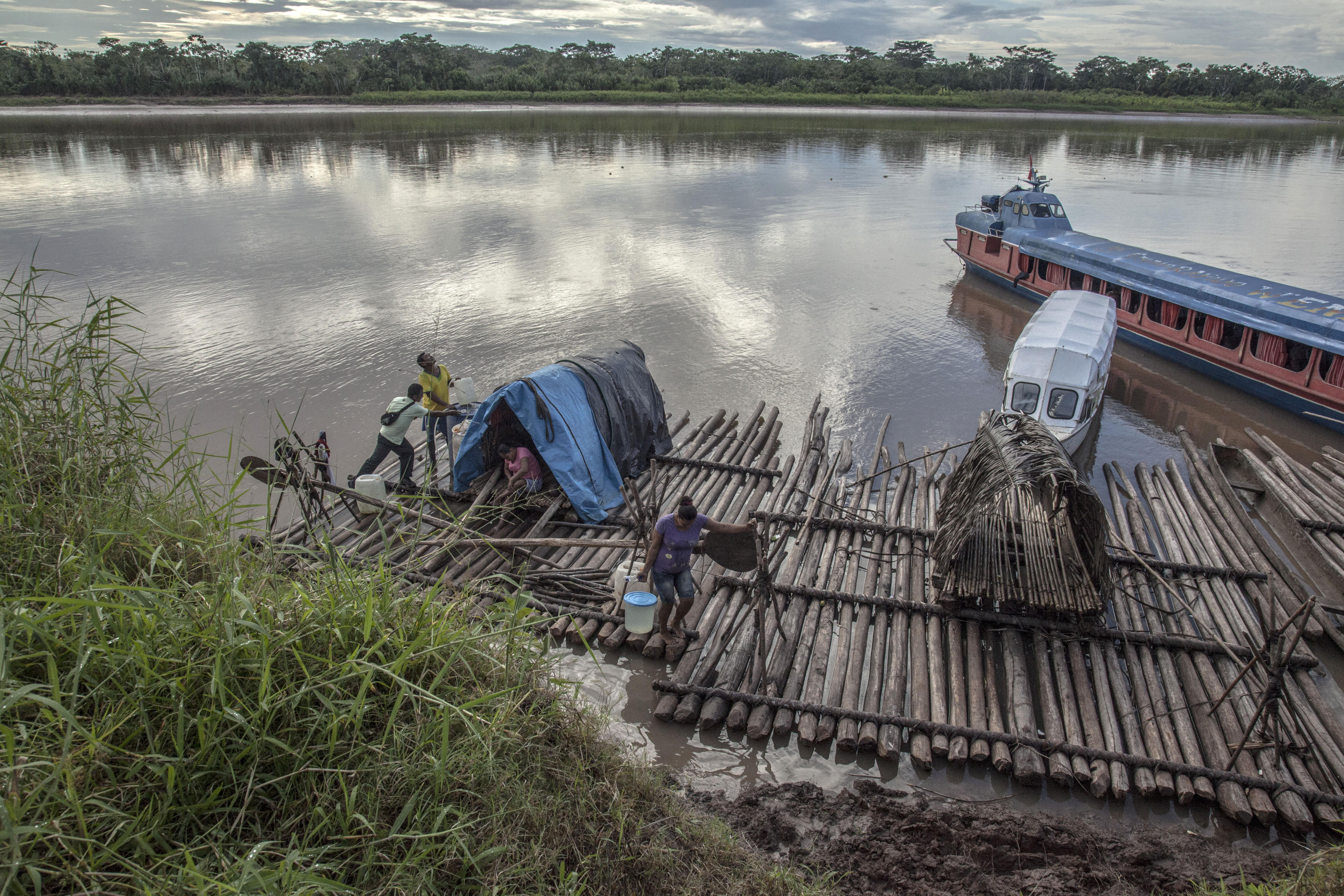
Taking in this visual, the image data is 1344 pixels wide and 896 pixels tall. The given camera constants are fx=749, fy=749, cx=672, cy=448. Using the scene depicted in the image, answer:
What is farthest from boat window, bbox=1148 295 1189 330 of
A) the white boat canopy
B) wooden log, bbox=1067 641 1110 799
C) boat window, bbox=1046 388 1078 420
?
wooden log, bbox=1067 641 1110 799

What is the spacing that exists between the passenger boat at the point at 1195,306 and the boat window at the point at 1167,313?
18mm

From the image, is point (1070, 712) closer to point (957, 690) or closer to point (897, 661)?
point (957, 690)

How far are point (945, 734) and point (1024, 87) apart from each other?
11292 cm

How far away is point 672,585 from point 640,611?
380 mm

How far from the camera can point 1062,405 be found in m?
11.1

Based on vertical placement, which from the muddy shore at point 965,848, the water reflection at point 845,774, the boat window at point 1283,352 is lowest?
the water reflection at point 845,774

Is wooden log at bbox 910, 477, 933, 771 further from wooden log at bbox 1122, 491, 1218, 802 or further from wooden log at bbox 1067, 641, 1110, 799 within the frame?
wooden log at bbox 1122, 491, 1218, 802

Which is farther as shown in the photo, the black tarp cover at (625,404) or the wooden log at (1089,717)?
the black tarp cover at (625,404)

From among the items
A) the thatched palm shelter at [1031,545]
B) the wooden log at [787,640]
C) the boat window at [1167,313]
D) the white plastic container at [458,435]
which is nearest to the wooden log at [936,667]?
the thatched palm shelter at [1031,545]

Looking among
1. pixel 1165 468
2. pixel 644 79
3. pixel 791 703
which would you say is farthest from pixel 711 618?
pixel 644 79

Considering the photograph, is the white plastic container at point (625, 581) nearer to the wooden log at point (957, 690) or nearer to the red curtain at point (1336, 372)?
the wooden log at point (957, 690)

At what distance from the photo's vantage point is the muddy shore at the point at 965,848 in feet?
15.9

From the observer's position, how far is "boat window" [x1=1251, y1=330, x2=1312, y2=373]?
14.1 metres

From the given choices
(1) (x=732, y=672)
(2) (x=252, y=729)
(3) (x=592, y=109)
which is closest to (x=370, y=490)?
(1) (x=732, y=672)
